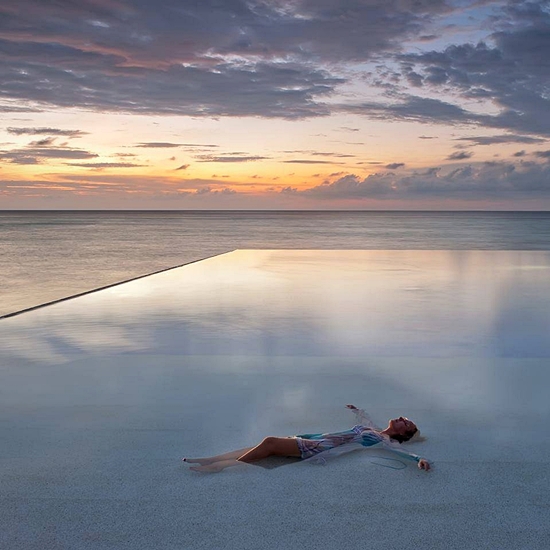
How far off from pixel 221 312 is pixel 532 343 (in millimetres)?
4551

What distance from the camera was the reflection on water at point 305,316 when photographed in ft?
25.9

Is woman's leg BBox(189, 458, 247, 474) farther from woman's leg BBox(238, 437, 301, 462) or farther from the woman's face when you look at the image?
the woman's face

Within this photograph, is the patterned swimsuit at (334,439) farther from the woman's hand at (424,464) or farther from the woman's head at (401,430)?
the woman's hand at (424,464)

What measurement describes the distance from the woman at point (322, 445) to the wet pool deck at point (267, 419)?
0.29 feet

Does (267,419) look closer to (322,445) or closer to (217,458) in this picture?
(322,445)

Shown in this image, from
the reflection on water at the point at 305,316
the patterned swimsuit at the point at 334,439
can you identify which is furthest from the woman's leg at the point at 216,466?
the reflection on water at the point at 305,316

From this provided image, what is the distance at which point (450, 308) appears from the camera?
10.8m

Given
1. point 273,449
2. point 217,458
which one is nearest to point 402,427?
point 273,449

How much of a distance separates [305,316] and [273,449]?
19.0ft

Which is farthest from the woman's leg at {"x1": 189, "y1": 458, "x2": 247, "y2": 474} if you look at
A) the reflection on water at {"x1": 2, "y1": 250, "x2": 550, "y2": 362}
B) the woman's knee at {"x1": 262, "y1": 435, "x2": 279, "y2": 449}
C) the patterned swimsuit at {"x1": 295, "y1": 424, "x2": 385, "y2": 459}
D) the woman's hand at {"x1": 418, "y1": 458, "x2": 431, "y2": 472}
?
the reflection on water at {"x1": 2, "y1": 250, "x2": 550, "y2": 362}

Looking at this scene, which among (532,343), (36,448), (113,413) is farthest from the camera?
(532,343)

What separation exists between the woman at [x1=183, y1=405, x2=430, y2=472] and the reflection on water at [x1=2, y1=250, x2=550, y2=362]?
9.58 feet

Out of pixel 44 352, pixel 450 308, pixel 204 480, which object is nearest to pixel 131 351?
pixel 44 352

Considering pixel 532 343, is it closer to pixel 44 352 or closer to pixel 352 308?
pixel 352 308
